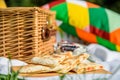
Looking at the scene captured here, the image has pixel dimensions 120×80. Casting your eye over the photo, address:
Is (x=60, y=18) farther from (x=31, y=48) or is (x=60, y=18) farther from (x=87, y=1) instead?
(x=31, y=48)

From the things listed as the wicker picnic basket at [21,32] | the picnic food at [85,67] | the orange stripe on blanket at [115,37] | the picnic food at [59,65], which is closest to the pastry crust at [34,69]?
the picnic food at [59,65]

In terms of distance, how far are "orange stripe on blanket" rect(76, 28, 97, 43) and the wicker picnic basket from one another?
56 centimetres

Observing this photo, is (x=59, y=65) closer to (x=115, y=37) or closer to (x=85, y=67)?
(x=85, y=67)

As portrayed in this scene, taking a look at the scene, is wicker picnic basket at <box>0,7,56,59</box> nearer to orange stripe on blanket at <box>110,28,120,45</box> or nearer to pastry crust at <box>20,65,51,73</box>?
pastry crust at <box>20,65,51,73</box>

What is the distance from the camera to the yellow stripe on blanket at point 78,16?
246cm

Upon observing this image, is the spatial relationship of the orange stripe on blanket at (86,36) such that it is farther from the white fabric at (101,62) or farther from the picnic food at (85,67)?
the picnic food at (85,67)

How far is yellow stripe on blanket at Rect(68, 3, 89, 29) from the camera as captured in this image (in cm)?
246

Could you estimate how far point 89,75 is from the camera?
1.63 m

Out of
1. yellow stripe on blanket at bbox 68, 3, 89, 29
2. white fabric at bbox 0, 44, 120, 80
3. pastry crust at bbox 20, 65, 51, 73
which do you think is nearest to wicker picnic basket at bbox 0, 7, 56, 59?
white fabric at bbox 0, 44, 120, 80

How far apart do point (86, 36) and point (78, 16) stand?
0.13 metres

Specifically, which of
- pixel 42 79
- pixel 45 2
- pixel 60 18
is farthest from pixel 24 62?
pixel 45 2

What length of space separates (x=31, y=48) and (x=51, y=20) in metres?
0.23

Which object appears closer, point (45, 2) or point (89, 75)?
point (89, 75)

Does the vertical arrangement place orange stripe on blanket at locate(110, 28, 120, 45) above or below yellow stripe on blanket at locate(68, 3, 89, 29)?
below
